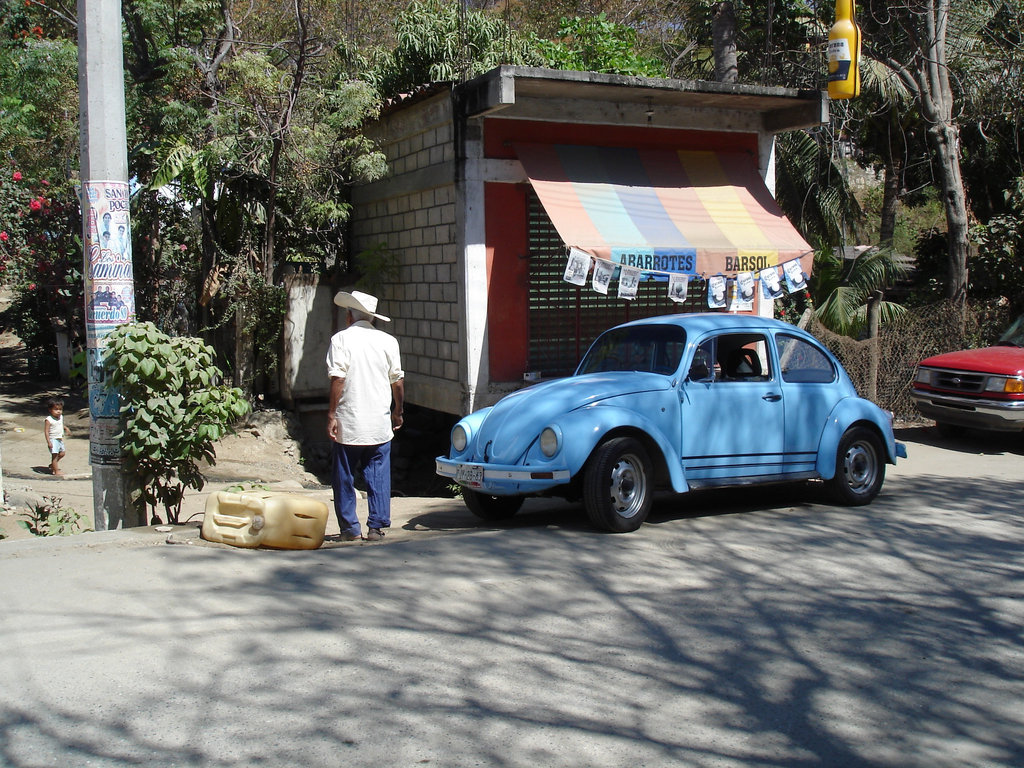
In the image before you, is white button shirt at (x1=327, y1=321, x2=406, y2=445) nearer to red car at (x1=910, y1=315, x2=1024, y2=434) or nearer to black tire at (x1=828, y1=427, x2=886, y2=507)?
black tire at (x1=828, y1=427, x2=886, y2=507)

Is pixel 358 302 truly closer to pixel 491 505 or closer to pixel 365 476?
pixel 365 476

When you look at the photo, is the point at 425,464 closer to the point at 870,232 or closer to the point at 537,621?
the point at 537,621

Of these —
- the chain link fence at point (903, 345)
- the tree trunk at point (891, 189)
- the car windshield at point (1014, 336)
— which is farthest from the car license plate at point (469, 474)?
the tree trunk at point (891, 189)

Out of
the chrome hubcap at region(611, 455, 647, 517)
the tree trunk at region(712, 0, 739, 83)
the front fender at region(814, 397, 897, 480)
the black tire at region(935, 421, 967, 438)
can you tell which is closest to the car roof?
the front fender at region(814, 397, 897, 480)

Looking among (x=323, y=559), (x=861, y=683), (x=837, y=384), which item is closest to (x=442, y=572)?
(x=323, y=559)

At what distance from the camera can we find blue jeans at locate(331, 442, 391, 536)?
22.9 ft

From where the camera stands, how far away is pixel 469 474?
714cm

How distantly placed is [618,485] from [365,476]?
6.12 ft

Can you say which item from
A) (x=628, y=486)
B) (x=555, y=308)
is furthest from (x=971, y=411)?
(x=628, y=486)

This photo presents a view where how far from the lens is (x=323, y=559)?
244 inches

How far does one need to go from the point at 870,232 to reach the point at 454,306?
79.9 ft

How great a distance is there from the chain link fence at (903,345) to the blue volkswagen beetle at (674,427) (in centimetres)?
434

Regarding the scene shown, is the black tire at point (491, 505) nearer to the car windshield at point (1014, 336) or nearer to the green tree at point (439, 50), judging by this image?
the green tree at point (439, 50)

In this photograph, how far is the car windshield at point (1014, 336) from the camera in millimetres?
12672
